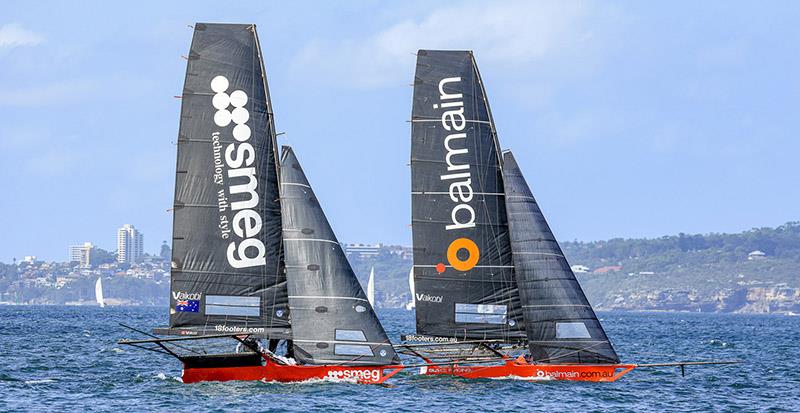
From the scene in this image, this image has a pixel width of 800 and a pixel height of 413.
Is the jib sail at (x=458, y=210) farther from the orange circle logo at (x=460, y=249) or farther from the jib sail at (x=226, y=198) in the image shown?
the jib sail at (x=226, y=198)

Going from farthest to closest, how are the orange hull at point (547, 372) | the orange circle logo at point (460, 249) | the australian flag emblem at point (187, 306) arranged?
1. the orange circle logo at point (460, 249)
2. the orange hull at point (547, 372)
3. the australian flag emblem at point (187, 306)

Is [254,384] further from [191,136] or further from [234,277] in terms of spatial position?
[191,136]

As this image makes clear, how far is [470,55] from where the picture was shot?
43.0m

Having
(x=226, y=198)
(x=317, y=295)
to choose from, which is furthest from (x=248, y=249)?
(x=317, y=295)

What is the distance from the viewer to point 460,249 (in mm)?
43469

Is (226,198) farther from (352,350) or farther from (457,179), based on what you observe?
(457,179)

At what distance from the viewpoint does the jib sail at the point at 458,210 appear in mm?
42969

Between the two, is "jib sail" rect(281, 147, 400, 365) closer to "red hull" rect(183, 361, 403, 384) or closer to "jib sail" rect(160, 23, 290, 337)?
"red hull" rect(183, 361, 403, 384)

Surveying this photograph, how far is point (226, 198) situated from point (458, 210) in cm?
751

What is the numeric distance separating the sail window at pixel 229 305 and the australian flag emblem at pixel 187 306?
315 millimetres

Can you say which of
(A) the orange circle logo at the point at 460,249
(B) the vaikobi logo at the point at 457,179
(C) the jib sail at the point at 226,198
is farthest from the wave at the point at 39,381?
(A) the orange circle logo at the point at 460,249

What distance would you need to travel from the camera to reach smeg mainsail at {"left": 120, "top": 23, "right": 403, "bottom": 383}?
130 ft

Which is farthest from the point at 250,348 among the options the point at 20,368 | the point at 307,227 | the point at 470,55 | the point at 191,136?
the point at 20,368

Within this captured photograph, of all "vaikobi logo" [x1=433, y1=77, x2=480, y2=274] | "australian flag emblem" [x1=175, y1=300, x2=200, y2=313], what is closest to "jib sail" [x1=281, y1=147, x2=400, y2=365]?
"australian flag emblem" [x1=175, y1=300, x2=200, y2=313]
